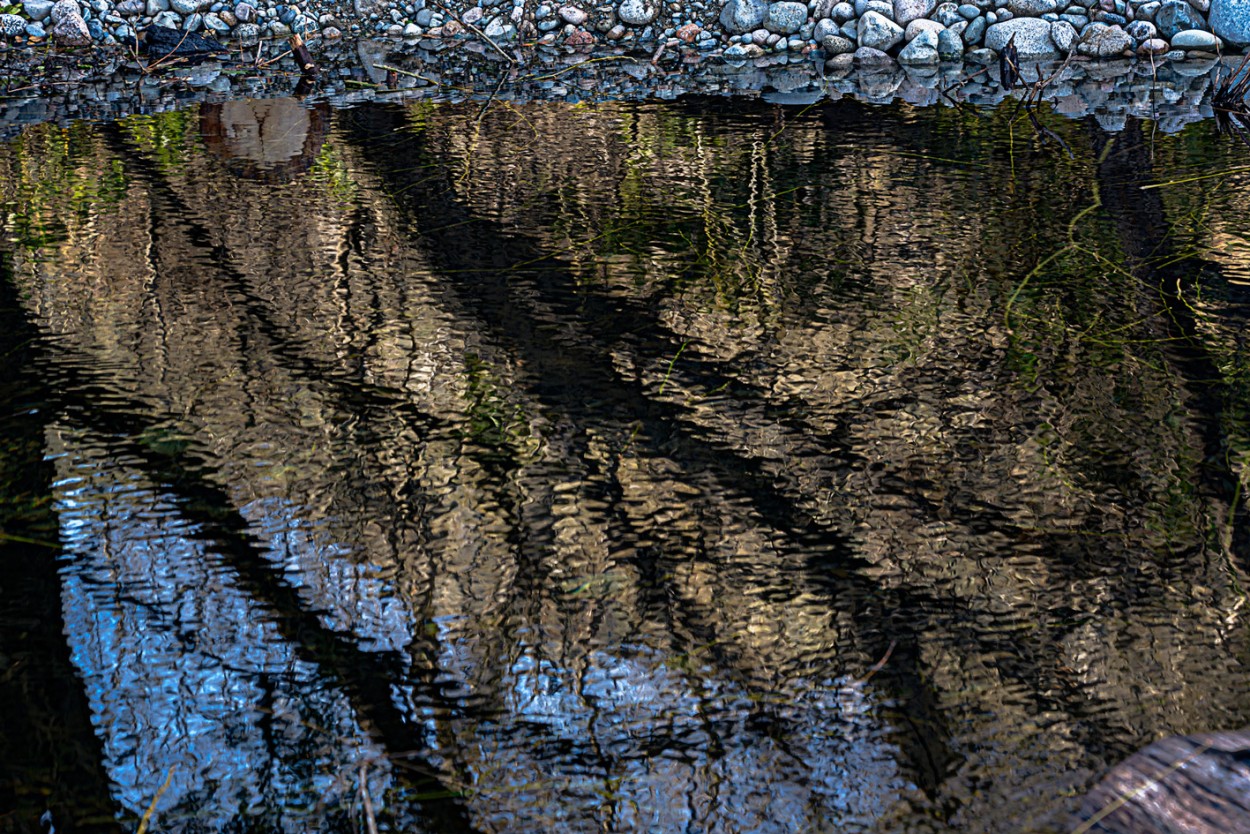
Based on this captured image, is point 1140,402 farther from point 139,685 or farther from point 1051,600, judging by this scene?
point 139,685

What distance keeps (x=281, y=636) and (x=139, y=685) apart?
0.18m

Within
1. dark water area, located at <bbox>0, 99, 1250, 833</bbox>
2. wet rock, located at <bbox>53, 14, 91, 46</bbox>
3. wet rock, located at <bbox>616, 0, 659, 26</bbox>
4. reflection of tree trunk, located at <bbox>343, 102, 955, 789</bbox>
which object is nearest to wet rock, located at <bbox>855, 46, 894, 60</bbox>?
wet rock, located at <bbox>616, 0, 659, 26</bbox>

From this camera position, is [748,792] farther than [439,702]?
No

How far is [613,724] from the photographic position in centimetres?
136

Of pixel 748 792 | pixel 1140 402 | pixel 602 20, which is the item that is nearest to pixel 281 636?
pixel 748 792

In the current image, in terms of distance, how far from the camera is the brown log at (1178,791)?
1177mm

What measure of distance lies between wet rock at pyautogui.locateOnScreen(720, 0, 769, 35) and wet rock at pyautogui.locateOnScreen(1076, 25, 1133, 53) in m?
1.40

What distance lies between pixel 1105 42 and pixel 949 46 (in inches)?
26.3

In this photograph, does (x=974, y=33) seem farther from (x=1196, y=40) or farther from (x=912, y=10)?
(x=1196, y=40)

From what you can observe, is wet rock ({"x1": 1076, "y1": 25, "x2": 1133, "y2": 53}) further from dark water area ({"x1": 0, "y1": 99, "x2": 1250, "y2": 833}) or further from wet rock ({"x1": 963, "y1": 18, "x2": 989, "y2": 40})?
dark water area ({"x1": 0, "y1": 99, "x2": 1250, "y2": 833})

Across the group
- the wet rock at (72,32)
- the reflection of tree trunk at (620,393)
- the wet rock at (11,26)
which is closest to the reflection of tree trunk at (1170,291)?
the reflection of tree trunk at (620,393)

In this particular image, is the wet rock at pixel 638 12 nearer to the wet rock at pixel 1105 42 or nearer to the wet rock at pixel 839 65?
the wet rock at pixel 839 65

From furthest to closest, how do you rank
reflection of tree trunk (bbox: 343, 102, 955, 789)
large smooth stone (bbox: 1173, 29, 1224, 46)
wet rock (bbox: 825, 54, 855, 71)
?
large smooth stone (bbox: 1173, 29, 1224, 46)
wet rock (bbox: 825, 54, 855, 71)
reflection of tree trunk (bbox: 343, 102, 955, 789)

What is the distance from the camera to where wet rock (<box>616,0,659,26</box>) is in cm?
537
